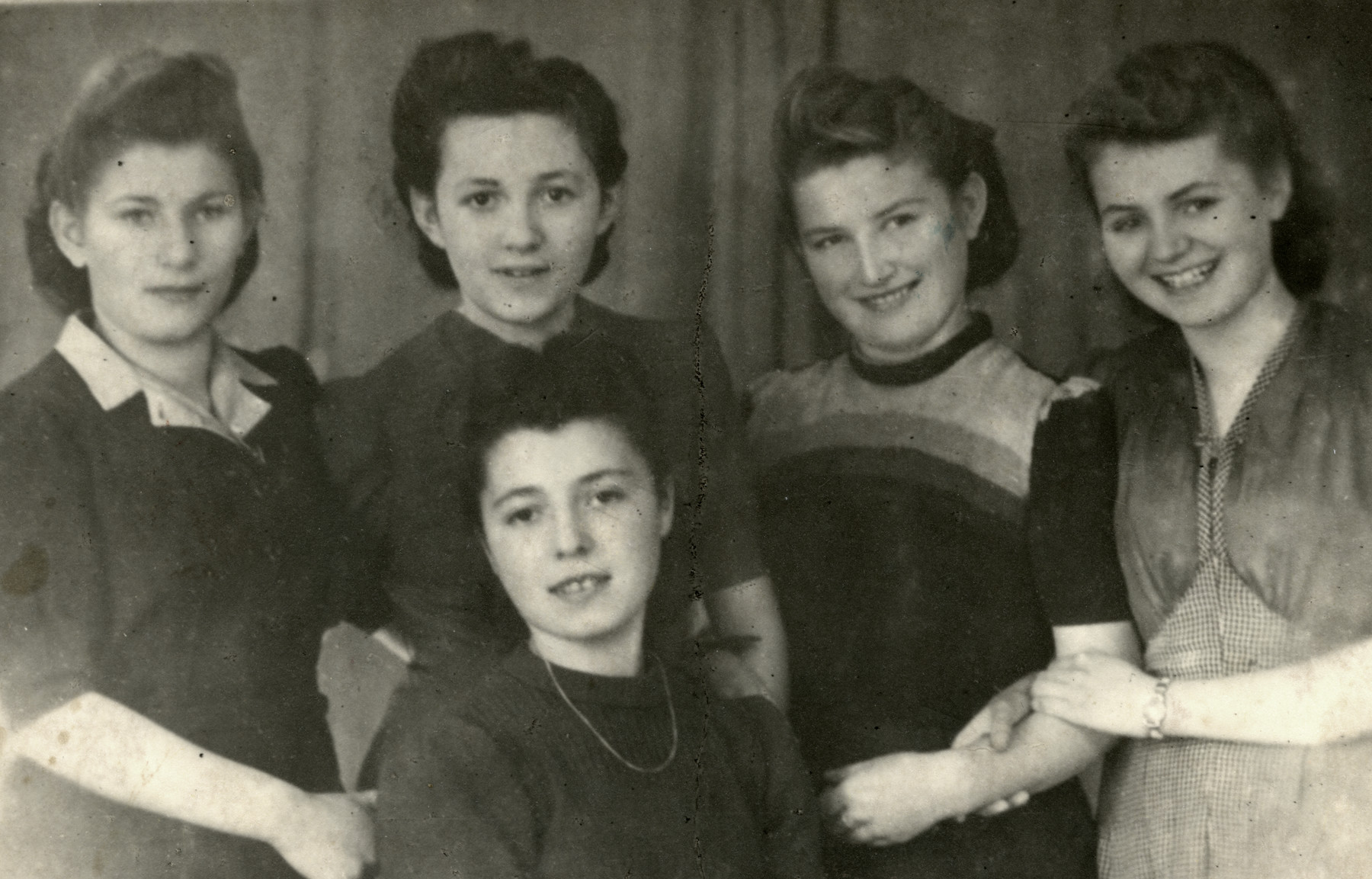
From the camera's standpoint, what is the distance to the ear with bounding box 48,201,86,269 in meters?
2.38

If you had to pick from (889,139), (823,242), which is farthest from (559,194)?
(889,139)

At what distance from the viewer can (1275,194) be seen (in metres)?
2.47

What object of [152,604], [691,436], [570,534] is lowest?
[152,604]

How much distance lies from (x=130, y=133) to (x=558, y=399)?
82 centimetres

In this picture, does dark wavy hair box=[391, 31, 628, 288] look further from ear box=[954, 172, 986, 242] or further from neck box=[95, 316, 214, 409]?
ear box=[954, 172, 986, 242]

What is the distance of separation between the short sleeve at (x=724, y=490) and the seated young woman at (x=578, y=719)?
9 cm

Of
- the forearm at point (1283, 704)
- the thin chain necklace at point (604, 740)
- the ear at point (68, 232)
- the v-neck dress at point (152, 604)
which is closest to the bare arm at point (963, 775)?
the forearm at point (1283, 704)

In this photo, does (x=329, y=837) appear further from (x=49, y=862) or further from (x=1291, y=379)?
(x=1291, y=379)

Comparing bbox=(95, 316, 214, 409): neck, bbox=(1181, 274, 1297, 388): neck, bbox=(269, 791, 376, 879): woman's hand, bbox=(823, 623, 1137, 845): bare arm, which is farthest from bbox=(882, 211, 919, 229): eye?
bbox=(269, 791, 376, 879): woman's hand

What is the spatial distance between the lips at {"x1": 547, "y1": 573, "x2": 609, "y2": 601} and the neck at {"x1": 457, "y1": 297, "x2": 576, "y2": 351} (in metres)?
0.40

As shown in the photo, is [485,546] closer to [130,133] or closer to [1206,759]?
[130,133]

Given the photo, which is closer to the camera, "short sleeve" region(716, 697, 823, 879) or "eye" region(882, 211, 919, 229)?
"short sleeve" region(716, 697, 823, 879)

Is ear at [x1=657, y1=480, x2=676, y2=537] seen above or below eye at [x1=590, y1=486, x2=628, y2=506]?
below

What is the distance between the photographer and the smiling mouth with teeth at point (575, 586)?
7.61 ft
